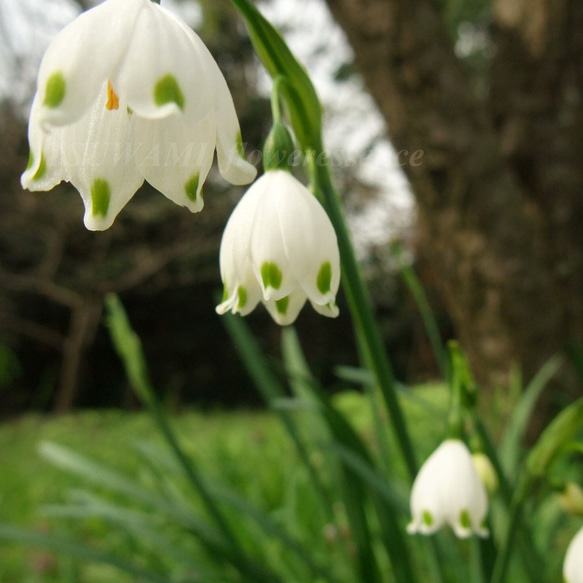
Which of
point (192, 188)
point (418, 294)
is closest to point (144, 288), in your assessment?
point (418, 294)

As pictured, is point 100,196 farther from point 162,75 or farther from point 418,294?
point 418,294

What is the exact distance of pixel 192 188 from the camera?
1.38ft

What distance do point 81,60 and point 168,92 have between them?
6cm

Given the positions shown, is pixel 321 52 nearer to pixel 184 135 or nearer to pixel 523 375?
pixel 523 375

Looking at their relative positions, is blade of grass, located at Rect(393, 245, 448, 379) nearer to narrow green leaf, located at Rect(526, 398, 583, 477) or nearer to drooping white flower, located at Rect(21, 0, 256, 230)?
narrow green leaf, located at Rect(526, 398, 583, 477)

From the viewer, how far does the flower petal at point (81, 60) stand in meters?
0.37

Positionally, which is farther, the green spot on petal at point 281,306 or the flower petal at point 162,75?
the green spot on petal at point 281,306

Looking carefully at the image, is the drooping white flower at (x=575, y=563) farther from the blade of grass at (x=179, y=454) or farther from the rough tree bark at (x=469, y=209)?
the rough tree bark at (x=469, y=209)

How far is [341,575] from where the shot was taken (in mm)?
1253

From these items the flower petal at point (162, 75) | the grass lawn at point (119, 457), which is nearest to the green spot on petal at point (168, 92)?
the flower petal at point (162, 75)

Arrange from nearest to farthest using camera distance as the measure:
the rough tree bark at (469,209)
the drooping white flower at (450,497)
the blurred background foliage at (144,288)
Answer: the drooping white flower at (450,497), the rough tree bark at (469,209), the blurred background foliage at (144,288)

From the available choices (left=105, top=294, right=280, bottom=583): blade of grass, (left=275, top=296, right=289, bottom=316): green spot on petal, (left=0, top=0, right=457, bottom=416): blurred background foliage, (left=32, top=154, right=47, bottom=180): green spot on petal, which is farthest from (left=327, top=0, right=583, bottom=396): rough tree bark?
(left=0, top=0, right=457, bottom=416): blurred background foliage

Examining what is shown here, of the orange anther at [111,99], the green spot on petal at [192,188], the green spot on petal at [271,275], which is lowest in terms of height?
the green spot on petal at [271,275]

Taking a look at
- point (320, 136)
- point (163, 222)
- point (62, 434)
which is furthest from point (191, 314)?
point (320, 136)
